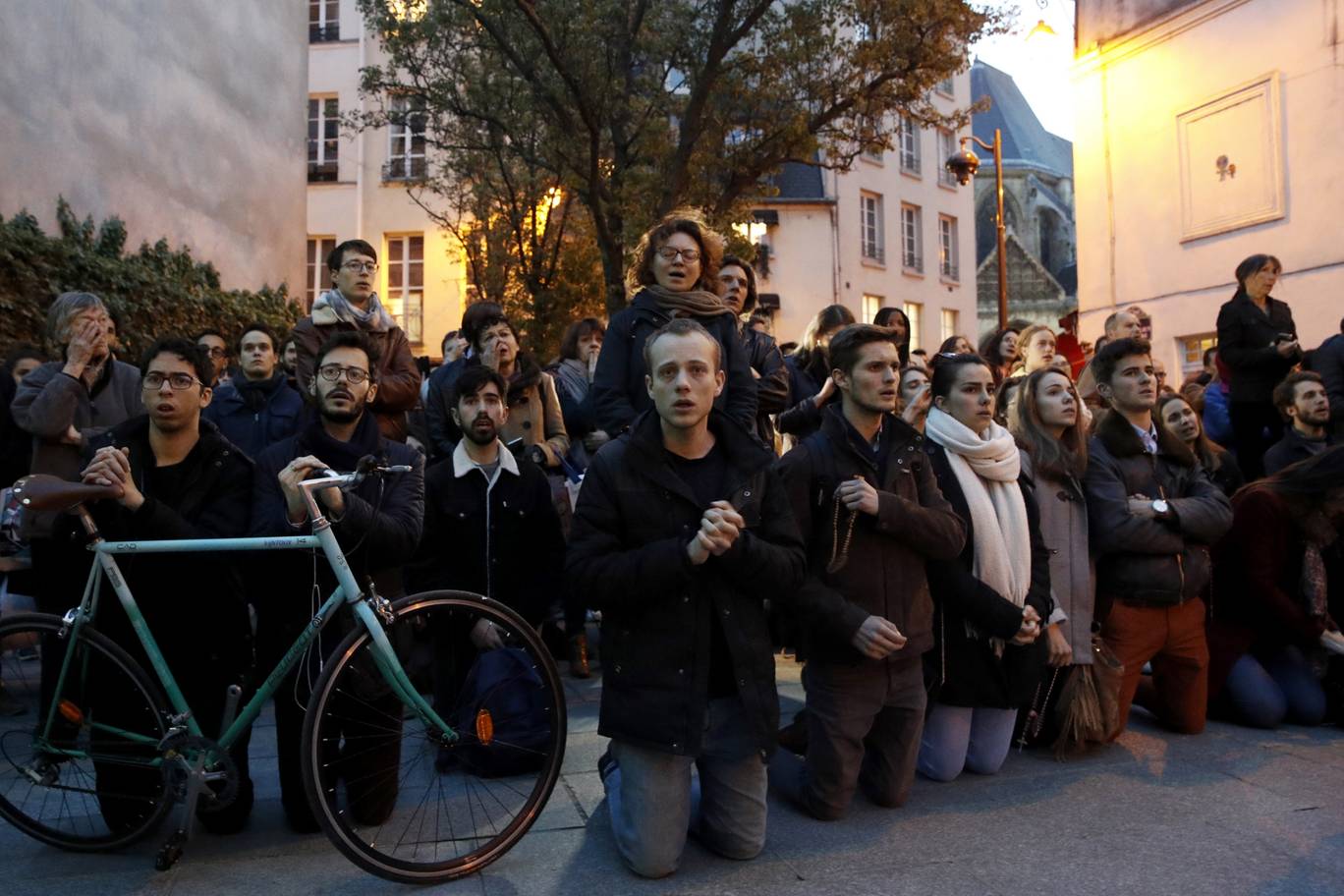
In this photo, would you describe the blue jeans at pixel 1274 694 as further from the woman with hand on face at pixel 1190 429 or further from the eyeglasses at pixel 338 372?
the eyeglasses at pixel 338 372

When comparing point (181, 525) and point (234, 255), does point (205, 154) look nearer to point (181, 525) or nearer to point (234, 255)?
point (234, 255)

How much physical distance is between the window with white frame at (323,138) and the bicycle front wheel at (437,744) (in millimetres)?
29227

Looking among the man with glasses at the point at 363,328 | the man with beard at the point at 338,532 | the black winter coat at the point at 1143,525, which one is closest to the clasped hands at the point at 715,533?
the man with beard at the point at 338,532

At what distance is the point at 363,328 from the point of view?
6070 mm

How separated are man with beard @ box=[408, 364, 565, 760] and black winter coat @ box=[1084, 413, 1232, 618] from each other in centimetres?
276

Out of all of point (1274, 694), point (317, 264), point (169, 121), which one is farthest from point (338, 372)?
point (317, 264)

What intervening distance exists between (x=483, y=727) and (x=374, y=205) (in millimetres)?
29136

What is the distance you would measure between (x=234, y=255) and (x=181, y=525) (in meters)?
14.4

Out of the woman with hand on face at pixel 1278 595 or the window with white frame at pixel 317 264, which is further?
the window with white frame at pixel 317 264

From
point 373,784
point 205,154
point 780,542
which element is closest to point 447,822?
point 373,784

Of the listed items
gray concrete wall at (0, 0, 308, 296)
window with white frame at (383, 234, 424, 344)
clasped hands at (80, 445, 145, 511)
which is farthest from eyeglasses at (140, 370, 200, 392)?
window with white frame at (383, 234, 424, 344)

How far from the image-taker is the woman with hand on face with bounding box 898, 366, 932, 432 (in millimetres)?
5301

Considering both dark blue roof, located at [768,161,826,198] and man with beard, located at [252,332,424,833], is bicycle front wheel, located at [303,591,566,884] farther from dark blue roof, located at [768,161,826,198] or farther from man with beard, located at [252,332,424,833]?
dark blue roof, located at [768,161,826,198]

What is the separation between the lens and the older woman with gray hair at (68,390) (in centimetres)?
526
